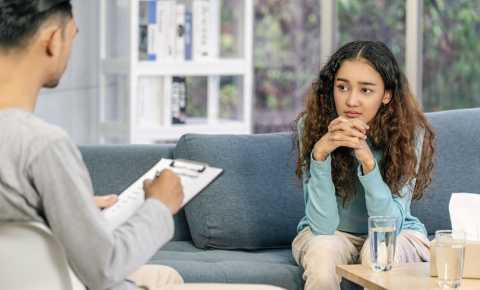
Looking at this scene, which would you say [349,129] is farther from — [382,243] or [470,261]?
[470,261]

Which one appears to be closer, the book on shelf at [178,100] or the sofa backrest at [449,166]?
the sofa backrest at [449,166]

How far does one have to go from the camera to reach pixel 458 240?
7.59ft

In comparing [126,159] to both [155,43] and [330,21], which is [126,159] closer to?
[155,43]

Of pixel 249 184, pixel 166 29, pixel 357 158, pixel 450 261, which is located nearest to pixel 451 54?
pixel 166 29

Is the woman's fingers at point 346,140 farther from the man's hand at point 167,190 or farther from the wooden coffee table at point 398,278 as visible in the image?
the man's hand at point 167,190

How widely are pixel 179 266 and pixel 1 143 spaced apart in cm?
144

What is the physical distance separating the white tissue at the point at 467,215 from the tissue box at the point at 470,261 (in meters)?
0.05

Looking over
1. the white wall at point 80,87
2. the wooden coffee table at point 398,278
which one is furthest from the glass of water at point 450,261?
the white wall at point 80,87

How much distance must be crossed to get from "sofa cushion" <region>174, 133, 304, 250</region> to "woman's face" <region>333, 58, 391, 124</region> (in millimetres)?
402

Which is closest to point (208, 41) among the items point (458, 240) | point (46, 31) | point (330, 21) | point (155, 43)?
point (155, 43)

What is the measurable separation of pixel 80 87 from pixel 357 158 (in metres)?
2.20

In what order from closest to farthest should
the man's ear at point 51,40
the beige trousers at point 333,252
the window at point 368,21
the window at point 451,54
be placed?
the man's ear at point 51,40 < the beige trousers at point 333,252 < the window at point 451,54 < the window at point 368,21

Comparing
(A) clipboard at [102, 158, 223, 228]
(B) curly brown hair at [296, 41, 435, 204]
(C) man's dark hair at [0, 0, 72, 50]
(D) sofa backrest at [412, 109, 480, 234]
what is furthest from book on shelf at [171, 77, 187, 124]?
(C) man's dark hair at [0, 0, 72, 50]

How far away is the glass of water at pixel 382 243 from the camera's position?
8.12 feet
